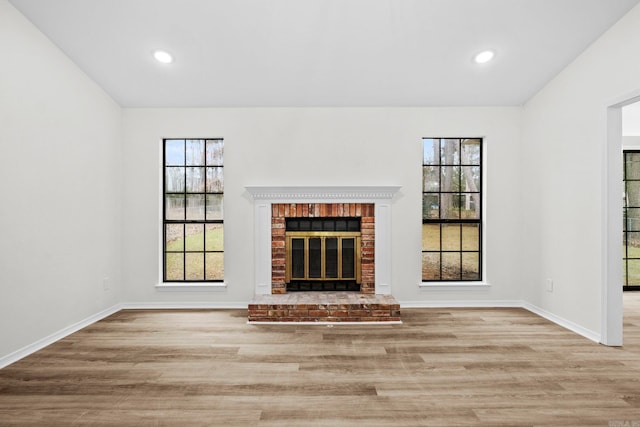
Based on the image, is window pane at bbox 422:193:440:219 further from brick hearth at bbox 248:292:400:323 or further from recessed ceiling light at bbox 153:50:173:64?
recessed ceiling light at bbox 153:50:173:64

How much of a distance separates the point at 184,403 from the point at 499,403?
189 centimetres

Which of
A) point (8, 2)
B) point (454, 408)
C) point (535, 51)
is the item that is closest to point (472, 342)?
point (454, 408)

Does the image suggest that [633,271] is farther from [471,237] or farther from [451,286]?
[451,286]

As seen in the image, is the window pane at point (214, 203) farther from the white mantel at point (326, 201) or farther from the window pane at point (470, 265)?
the window pane at point (470, 265)

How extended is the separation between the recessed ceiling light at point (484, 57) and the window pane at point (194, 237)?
3.58m

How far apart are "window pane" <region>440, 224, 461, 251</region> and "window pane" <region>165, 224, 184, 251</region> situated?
3.27 meters

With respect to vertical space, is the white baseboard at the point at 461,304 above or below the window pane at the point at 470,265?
below

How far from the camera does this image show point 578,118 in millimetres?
3408

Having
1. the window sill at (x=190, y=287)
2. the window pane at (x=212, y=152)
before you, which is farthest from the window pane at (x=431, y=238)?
the window pane at (x=212, y=152)

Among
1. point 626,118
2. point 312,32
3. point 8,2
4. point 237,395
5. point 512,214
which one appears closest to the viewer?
point 237,395

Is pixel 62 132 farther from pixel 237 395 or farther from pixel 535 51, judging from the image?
pixel 535 51

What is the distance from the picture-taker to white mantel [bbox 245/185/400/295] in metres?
4.30

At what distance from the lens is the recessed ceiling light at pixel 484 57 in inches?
133

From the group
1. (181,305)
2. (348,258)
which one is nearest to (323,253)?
(348,258)
